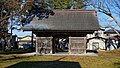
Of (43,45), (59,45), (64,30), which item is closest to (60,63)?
(64,30)

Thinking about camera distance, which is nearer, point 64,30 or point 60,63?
point 60,63

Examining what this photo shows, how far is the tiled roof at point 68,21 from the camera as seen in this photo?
92.3ft

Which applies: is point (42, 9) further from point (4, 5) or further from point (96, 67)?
point (96, 67)

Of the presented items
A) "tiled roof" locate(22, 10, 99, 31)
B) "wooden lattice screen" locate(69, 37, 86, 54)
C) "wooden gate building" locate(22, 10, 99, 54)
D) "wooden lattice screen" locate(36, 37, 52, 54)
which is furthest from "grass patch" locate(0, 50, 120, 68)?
"tiled roof" locate(22, 10, 99, 31)

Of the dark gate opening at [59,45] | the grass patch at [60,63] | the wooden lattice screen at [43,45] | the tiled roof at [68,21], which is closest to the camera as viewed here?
the grass patch at [60,63]

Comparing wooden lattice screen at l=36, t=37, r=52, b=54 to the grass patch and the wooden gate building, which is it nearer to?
the wooden gate building

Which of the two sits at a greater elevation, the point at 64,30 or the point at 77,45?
the point at 64,30

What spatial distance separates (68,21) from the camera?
96.8 feet

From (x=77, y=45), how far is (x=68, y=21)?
3.22 m

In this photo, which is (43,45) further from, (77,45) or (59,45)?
(59,45)

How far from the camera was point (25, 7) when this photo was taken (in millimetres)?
28125

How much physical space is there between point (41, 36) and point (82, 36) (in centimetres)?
471

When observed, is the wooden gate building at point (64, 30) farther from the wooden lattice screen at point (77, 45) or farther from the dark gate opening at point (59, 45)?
the dark gate opening at point (59, 45)

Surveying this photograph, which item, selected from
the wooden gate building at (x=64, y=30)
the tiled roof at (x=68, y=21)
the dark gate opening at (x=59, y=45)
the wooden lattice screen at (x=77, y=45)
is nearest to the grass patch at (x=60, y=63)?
the wooden lattice screen at (x=77, y=45)
